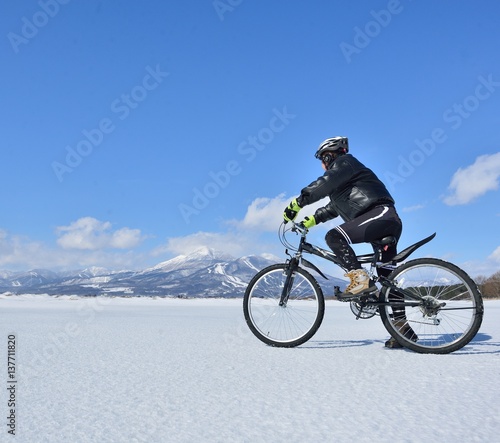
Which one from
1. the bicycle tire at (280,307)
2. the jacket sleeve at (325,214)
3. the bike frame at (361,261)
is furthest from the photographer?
the jacket sleeve at (325,214)

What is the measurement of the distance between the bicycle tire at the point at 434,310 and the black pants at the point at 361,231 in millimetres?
406

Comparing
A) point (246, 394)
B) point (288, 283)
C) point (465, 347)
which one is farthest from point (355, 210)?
point (246, 394)

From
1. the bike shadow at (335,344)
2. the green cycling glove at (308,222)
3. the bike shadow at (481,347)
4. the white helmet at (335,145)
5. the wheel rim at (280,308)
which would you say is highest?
the white helmet at (335,145)

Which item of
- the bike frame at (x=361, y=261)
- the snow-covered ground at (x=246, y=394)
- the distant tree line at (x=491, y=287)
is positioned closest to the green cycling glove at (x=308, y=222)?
the bike frame at (x=361, y=261)

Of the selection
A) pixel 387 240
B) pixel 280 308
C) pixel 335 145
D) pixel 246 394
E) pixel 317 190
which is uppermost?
pixel 335 145

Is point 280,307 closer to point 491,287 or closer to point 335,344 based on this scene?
point 335,344

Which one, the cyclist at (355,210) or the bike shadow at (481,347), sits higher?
the cyclist at (355,210)

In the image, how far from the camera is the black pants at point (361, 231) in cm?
427

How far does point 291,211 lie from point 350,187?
0.71 m

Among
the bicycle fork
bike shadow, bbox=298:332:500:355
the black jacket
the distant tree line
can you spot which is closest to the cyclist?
the black jacket

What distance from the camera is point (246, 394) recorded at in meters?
2.24

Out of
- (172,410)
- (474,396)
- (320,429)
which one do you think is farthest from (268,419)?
→ (474,396)

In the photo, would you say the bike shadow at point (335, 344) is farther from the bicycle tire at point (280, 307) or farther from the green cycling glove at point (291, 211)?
the green cycling glove at point (291, 211)

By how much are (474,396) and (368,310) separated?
2122mm
